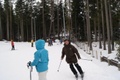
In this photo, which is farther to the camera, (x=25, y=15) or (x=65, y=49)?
(x=25, y=15)

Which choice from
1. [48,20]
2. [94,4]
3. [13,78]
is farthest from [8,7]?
[13,78]

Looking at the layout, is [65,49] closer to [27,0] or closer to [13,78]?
[13,78]

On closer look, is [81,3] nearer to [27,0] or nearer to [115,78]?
[27,0]

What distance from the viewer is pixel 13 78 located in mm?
9539

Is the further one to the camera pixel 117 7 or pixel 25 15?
pixel 25 15

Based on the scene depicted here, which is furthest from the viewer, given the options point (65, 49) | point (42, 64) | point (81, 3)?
point (81, 3)

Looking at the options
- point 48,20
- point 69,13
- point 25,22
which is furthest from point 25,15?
point 69,13

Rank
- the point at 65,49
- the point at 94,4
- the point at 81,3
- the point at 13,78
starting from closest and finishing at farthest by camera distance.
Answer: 1. the point at 65,49
2. the point at 13,78
3. the point at 94,4
4. the point at 81,3

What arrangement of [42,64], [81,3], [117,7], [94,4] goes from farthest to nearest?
[81,3] < [94,4] < [117,7] < [42,64]

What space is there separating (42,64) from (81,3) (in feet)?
146

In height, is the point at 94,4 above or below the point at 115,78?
above

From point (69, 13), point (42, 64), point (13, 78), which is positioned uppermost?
point (69, 13)

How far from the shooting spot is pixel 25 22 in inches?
2359

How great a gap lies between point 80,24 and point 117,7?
22.6 meters
